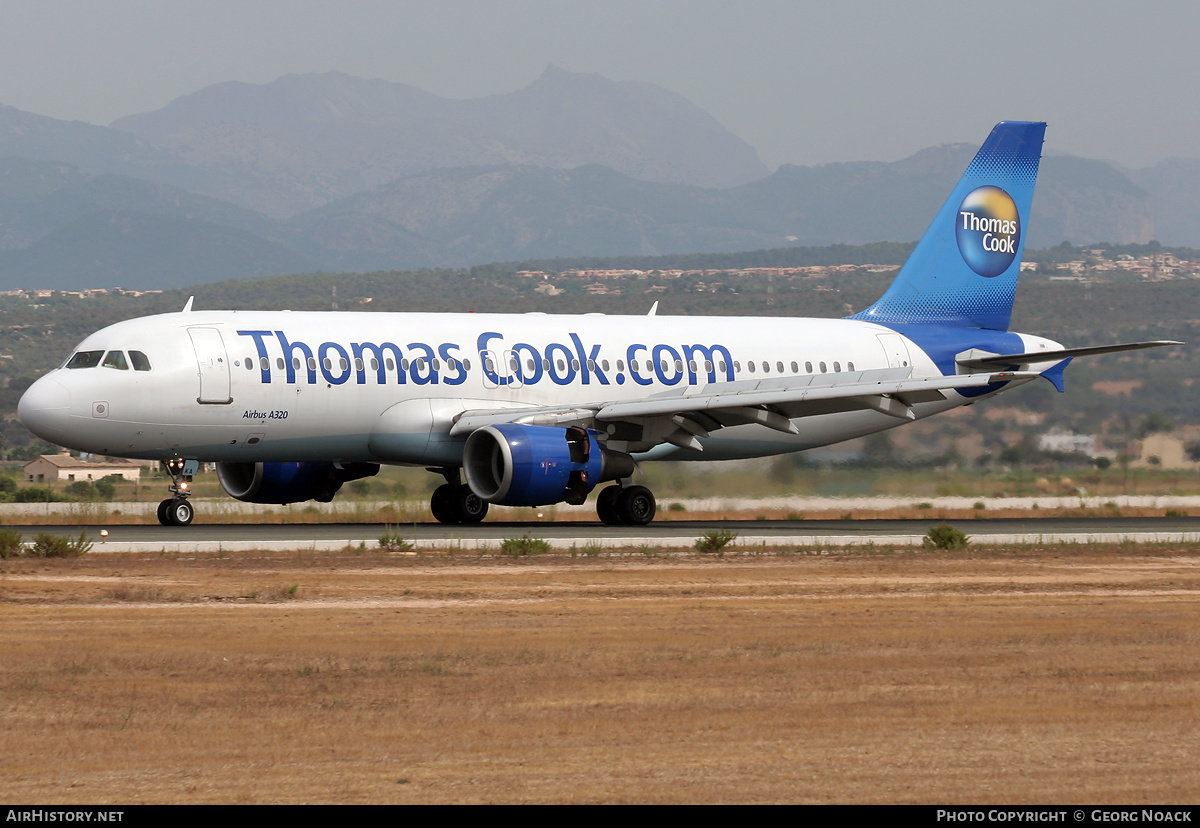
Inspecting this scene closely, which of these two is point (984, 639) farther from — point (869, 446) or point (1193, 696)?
point (869, 446)

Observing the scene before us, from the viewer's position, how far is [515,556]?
24.0 meters

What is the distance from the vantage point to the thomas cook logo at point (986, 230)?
1524 inches

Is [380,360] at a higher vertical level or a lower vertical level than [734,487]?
higher

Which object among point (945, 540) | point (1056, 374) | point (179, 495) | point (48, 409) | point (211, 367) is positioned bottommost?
point (945, 540)

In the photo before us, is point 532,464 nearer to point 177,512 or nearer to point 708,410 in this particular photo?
point 708,410

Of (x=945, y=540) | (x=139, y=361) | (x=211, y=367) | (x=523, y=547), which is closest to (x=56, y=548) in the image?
(x=139, y=361)

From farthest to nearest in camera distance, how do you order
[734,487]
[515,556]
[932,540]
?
1. [734,487]
2. [932,540]
3. [515,556]

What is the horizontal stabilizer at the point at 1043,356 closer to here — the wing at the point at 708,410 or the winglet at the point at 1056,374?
the winglet at the point at 1056,374

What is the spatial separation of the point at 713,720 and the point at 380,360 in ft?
63.8

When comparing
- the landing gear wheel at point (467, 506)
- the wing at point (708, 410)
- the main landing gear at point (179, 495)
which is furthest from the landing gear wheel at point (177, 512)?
the landing gear wheel at point (467, 506)

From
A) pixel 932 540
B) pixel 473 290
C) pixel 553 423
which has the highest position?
pixel 473 290

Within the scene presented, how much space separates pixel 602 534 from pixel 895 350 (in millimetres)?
11130

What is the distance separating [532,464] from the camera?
91.8 ft
